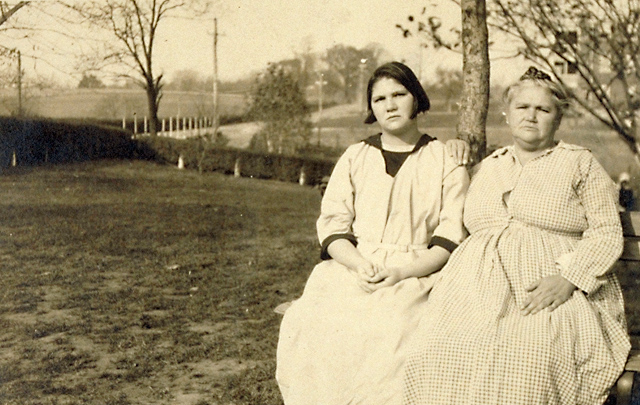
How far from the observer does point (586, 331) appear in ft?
8.06

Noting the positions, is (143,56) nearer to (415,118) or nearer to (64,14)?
(64,14)

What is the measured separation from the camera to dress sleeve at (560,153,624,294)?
8.43ft

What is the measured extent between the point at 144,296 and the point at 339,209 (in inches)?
139

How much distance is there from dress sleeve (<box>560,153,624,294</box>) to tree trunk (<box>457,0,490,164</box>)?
5.19 ft

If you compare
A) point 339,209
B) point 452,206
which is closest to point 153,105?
point 339,209

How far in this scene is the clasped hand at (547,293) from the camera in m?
2.52

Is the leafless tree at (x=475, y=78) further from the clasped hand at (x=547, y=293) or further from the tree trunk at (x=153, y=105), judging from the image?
the tree trunk at (x=153, y=105)

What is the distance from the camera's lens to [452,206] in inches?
115

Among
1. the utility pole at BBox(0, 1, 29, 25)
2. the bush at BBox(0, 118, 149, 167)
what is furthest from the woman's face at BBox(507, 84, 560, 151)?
the bush at BBox(0, 118, 149, 167)

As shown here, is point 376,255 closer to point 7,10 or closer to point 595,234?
point 595,234

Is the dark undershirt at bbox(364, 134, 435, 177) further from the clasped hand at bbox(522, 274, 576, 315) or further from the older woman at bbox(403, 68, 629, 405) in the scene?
the clasped hand at bbox(522, 274, 576, 315)

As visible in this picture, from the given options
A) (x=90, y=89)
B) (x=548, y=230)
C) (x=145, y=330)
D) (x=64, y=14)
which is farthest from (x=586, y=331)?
(x=90, y=89)

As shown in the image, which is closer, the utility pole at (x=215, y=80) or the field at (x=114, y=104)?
the field at (x=114, y=104)

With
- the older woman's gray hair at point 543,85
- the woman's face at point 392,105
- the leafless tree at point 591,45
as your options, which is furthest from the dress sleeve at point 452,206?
the leafless tree at point 591,45
